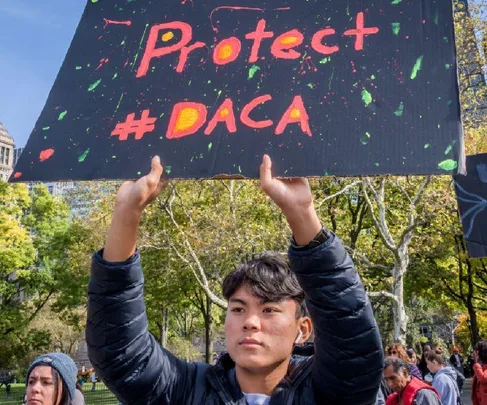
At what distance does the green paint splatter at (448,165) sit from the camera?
1.85 m

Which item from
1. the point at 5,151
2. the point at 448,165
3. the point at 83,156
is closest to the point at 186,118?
the point at 83,156

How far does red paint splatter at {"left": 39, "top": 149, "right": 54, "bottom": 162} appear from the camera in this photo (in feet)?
7.27

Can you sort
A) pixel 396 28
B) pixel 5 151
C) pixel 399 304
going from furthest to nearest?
pixel 5 151 → pixel 399 304 → pixel 396 28

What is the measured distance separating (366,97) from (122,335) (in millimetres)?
1085

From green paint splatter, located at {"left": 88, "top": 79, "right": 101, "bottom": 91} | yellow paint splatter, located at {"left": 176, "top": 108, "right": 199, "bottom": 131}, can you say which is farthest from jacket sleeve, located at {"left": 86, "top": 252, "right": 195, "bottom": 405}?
green paint splatter, located at {"left": 88, "top": 79, "right": 101, "bottom": 91}

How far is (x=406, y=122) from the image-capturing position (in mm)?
1969

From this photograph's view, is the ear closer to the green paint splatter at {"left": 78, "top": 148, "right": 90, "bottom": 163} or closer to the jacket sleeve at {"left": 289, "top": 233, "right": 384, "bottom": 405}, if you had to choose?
the jacket sleeve at {"left": 289, "top": 233, "right": 384, "bottom": 405}

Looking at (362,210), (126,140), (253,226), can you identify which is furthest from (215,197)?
(126,140)

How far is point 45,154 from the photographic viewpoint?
7.29 feet

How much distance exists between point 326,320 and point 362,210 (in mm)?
18978

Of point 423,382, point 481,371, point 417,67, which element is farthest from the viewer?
point 481,371

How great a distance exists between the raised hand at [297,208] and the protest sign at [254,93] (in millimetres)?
134

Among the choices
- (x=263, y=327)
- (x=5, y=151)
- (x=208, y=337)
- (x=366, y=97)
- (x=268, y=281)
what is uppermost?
(x=5, y=151)

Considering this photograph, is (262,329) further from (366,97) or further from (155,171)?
(366,97)
